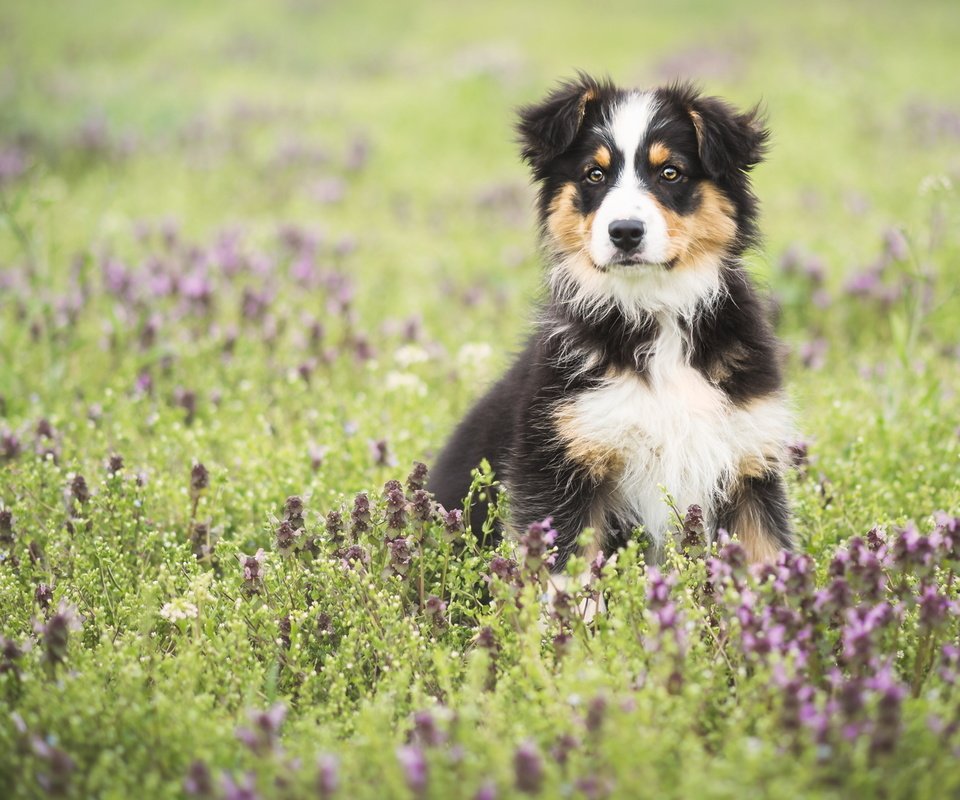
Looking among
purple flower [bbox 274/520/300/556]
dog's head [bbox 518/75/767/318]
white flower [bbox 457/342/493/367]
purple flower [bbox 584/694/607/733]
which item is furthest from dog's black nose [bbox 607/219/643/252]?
white flower [bbox 457/342/493/367]

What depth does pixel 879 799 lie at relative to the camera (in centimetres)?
244

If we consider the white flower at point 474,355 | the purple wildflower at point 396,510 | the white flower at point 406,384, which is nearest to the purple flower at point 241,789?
the purple wildflower at point 396,510

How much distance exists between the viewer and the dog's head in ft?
13.1

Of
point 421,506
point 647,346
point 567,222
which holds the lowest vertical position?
point 421,506

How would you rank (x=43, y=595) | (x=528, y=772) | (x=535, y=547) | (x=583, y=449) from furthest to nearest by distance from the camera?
(x=583, y=449), (x=43, y=595), (x=535, y=547), (x=528, y=772)

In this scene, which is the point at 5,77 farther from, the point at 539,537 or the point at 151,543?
the point at 539,537

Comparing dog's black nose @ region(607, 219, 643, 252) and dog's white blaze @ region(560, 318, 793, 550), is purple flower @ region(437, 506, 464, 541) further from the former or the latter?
dog's black nose @ region(607, 219, 643, 252)

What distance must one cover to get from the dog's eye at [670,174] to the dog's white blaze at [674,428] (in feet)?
2.18

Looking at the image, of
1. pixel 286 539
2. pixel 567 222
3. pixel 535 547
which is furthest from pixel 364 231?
pixel 535 547

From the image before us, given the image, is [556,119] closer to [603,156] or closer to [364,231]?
[603,156]

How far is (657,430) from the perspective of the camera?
3.92 m

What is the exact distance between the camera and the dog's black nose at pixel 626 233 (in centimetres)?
387

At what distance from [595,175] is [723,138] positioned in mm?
536

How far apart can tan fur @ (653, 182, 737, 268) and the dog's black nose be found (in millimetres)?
177
